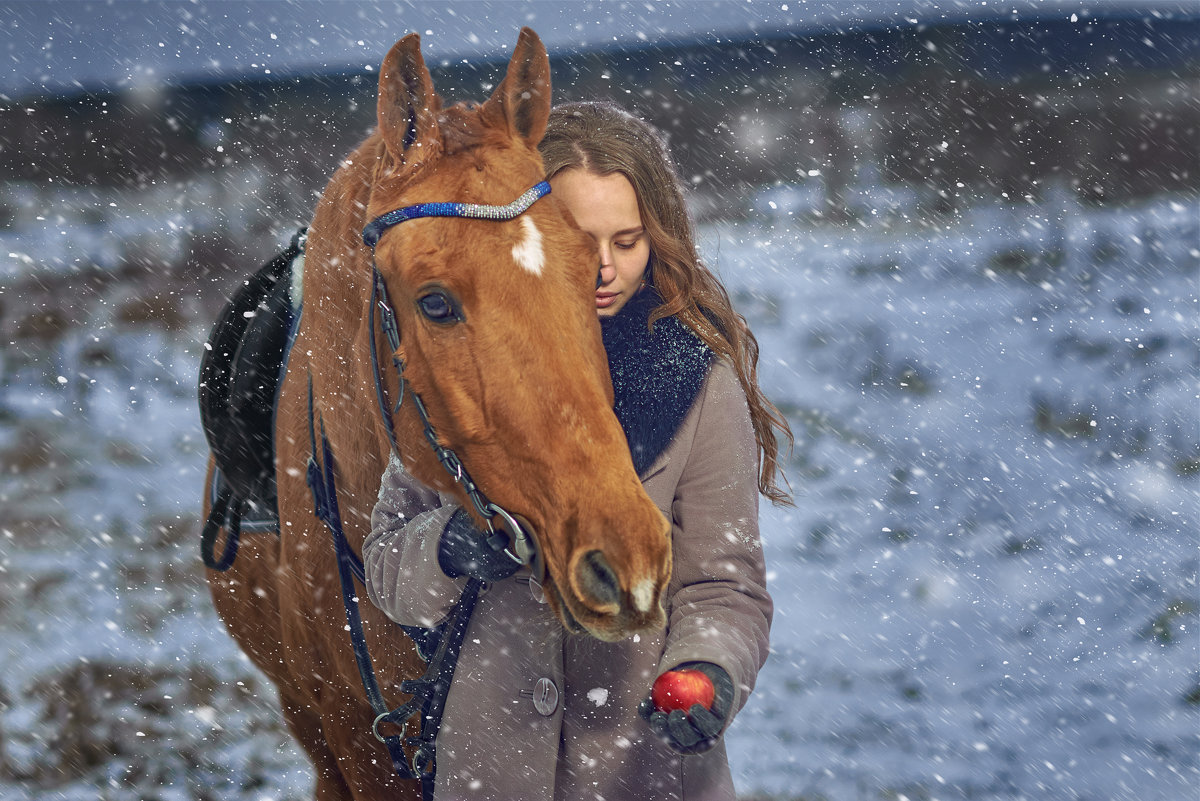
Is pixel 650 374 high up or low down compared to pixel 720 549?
up

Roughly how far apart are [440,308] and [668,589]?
635 millimetres

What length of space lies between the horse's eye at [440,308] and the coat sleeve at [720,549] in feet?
1.54

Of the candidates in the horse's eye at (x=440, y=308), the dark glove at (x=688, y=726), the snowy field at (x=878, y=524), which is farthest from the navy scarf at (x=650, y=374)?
the snowy field at (x=878, y=524)

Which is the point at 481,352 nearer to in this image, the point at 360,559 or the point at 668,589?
the point at 668,589

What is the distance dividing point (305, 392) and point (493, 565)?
86 centimetres

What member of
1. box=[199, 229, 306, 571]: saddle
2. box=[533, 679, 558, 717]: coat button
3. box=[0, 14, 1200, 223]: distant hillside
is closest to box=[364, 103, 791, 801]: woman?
box=[533, 679, 558, 717]: coat button

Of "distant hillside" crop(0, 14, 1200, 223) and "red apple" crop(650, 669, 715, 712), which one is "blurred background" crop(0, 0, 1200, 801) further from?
"red apple" crop(650, 669, 715, 712)

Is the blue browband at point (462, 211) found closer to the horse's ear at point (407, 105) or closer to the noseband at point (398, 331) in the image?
the noseband at point (398, 331)

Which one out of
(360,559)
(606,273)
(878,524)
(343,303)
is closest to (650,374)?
(606,273)

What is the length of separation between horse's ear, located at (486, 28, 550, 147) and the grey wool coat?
0.56 metres

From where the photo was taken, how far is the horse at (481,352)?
108cm

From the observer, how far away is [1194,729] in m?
3.60

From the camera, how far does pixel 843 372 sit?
637cm

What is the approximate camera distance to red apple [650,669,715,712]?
1.15 m
